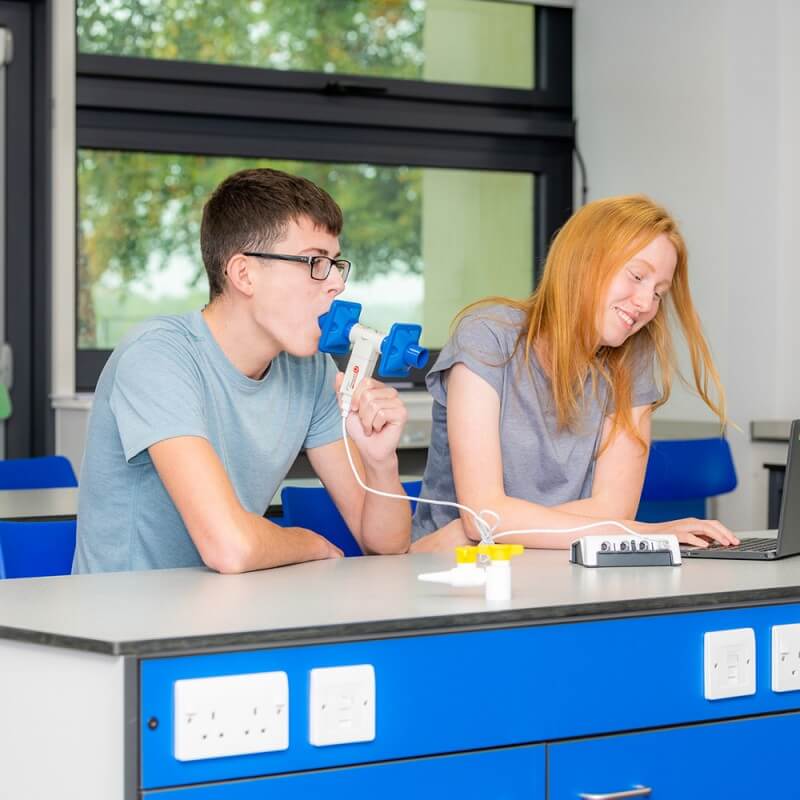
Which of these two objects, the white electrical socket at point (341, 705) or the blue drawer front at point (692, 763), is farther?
the blue drawer front at point (692, 763)

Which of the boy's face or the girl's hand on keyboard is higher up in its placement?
the boy's face

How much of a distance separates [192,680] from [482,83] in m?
4.49

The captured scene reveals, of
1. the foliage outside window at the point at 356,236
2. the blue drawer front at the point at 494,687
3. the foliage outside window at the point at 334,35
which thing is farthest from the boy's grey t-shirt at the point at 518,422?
the foliage outside window at the point at 334,35

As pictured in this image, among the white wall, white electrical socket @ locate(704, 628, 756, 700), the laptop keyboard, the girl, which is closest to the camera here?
white electrical socket @ locate(704, 628, 756, 700)

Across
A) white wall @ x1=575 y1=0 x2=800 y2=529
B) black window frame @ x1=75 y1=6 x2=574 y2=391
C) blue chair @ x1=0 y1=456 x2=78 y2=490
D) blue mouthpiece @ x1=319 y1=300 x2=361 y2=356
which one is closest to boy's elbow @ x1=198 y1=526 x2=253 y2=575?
blue mouthpiece @ x1=319 y1=300 x2=361 y2=356

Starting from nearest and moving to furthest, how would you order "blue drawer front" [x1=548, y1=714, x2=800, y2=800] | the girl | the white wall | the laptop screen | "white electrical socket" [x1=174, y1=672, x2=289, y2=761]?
"white electrical socket" [x1=174, y1=672, x2=289, y2=761], "blue drawer front" [x1=548, y1=714, x2=800, y2=800], the laptop screen, the girl, the white wall

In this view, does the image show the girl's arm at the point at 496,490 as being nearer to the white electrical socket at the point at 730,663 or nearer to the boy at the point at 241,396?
the boy at the point at 241,396

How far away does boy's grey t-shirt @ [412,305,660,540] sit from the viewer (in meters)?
2.45

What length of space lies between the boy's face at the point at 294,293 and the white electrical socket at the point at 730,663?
0.79 metres

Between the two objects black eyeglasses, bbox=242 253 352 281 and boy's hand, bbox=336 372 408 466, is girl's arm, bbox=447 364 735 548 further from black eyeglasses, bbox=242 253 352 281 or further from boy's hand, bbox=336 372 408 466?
black eyeglasses, bbox=242 253 352 281

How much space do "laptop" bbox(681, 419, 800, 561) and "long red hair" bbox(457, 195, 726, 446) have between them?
36cm

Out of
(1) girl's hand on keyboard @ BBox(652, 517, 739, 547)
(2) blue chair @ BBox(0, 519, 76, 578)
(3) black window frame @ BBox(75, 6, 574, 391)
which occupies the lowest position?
(2) blue chair @ BBox(0, 519, 76, 578)

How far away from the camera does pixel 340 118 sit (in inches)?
209

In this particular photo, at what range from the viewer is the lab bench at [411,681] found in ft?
4.66
